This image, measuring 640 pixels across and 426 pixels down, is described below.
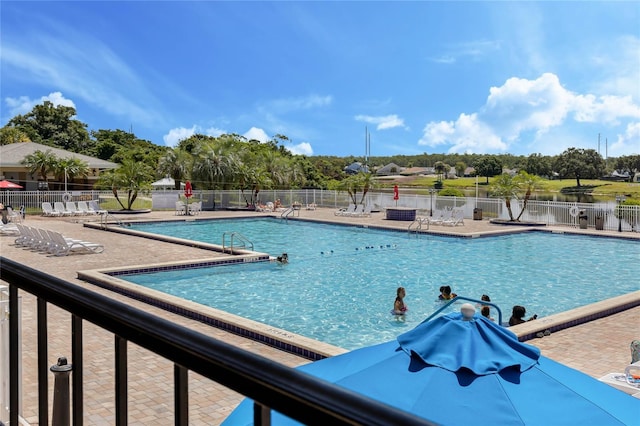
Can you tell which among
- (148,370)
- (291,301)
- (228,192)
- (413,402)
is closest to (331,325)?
(291,301)

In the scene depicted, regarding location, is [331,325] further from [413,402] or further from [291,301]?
[413,402]

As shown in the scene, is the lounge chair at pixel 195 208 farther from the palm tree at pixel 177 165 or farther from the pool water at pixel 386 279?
the pool water at pixel 386 279

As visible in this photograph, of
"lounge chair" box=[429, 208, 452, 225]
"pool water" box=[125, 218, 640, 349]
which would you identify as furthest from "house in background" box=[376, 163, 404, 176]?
"pool water" box=[125, 218, 640, 349]

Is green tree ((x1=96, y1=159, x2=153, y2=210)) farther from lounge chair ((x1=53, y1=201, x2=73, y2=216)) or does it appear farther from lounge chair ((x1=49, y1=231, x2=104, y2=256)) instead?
lounge chair ((x1=49, y1=231, x2=104, y2=256))

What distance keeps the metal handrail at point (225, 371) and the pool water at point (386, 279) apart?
7708 mm

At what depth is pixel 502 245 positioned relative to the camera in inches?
773

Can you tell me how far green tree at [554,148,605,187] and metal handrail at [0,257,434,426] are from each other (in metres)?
85.2

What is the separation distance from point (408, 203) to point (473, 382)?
28.4 meters

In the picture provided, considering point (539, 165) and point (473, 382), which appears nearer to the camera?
point (473, 382)

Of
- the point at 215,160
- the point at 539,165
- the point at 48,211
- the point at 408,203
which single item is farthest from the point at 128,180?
the point at 539,165

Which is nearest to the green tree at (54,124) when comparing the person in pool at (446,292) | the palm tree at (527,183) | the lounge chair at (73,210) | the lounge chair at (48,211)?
the lounge chair at (73,210)

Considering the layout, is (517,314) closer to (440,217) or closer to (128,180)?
(440,217)

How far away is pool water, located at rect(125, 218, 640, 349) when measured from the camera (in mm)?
10461

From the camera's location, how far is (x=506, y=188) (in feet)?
84.9
